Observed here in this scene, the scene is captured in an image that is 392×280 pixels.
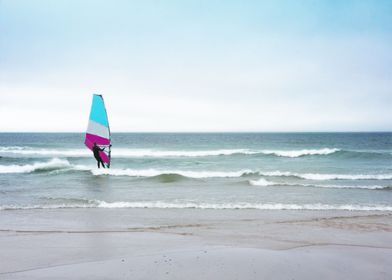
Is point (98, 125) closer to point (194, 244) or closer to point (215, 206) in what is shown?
point (215, 206)

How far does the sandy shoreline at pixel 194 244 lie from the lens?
4.28 m

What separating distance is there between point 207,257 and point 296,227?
2.94 m

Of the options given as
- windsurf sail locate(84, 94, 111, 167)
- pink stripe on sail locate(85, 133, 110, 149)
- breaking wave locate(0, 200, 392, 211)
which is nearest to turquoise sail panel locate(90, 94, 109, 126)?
windsurf sail locate(84, 94, 111, 167)

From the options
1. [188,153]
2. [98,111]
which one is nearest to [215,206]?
[98,111]

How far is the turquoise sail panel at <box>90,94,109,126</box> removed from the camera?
16.2 metres

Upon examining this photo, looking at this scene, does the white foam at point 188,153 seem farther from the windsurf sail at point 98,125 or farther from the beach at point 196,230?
the beach at point 196,230

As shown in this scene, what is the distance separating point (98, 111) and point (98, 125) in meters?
0.67

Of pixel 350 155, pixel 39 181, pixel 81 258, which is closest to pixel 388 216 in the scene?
pixel 81 258

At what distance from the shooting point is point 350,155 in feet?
90.7

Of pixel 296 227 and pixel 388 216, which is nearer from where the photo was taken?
pixel 296 227

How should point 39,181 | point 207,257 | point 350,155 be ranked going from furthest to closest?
point 350,155 < point 39,181 < point 207,257

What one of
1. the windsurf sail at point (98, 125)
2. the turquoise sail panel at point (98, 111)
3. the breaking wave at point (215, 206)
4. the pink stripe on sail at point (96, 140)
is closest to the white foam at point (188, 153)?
the pink stripe on sail at point (96, 140)

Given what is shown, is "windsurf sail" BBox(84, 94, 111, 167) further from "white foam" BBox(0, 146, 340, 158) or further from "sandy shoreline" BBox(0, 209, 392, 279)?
"white foam" BBox(0, 146, 340, 158)

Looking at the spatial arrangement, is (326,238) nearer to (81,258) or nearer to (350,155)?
(81,258)
